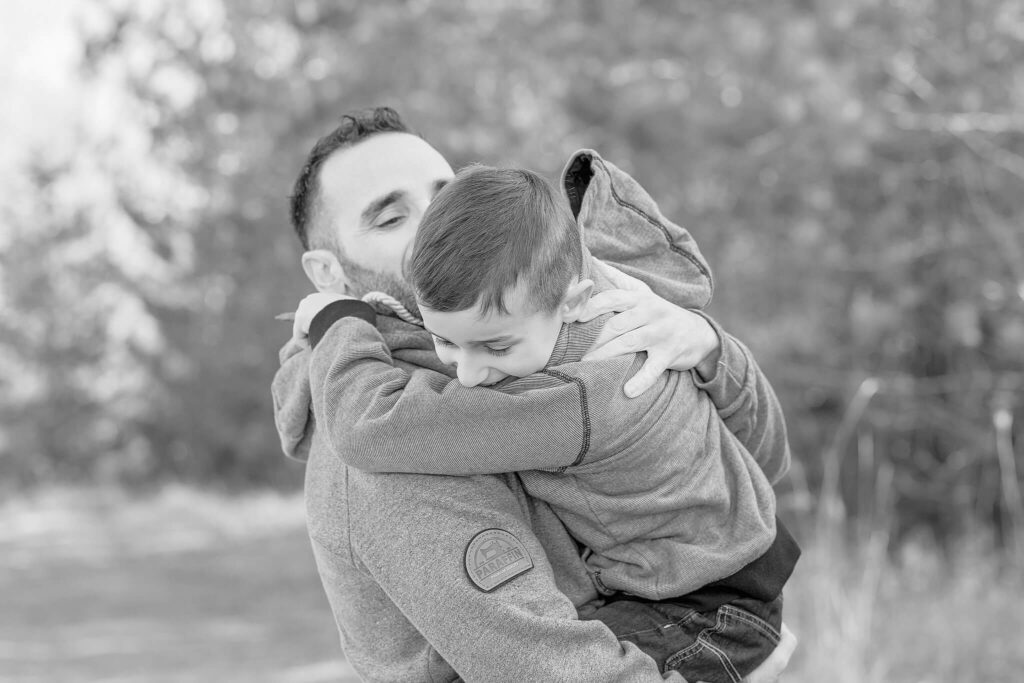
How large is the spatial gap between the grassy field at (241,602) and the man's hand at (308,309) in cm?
317

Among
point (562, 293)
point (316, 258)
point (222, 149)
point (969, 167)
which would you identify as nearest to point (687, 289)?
point (562, 293)

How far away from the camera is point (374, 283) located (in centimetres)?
241

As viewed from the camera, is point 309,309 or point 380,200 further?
point 380,200

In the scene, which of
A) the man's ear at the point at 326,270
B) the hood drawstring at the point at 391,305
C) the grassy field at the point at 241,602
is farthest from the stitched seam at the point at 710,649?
the grassy field at the point at 241,602

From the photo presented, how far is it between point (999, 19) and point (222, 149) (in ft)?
20.2

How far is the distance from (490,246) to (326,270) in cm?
69

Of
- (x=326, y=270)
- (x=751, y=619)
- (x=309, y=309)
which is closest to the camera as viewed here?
(x=751, y=619)

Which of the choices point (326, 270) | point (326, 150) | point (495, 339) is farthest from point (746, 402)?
point (326, 150)

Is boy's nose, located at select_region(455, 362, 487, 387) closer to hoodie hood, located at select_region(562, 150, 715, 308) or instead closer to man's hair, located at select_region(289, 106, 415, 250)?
hoodie hood, located at select_region(562, 150, 715, 308)

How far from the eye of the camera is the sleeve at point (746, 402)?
2232 mm

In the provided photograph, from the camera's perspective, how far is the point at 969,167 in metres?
6.80

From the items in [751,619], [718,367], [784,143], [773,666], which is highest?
[718,367]

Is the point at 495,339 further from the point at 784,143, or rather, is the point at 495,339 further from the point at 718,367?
the point at 784,143

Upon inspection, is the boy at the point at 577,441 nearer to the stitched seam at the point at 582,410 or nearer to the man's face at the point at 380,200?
the stitched seam at the point at 582,410
